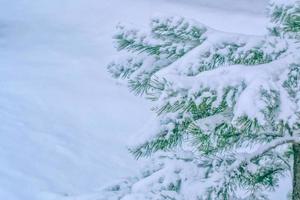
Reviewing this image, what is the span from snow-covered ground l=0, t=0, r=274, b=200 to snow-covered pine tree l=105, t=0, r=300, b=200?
0.57 ft

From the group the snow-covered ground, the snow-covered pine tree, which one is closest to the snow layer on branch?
the snow-covered pine tree

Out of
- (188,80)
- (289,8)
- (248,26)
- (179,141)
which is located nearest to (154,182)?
(179,141)

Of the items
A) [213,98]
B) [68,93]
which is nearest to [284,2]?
[213,98]

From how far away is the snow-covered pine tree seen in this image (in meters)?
1.46

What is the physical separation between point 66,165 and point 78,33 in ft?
21.5

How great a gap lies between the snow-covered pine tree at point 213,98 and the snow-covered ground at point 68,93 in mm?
175

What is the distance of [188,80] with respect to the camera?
1513 mm

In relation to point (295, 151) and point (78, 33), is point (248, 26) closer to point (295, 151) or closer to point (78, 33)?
point (78, 33)

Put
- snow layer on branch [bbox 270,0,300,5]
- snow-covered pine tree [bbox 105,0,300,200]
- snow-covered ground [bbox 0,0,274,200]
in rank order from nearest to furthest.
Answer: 1. snow-covered pine tree [bbox 105,0,300,200]
2. snow layer on branch [bbox 270,0,300,5]
3. snow-covered ground [bbox 0,0,274,200]

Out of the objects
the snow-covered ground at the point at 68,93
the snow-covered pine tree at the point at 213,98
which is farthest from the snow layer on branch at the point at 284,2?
the snow-covered ground at the point at 68,93

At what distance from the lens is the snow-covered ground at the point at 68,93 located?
547 cm

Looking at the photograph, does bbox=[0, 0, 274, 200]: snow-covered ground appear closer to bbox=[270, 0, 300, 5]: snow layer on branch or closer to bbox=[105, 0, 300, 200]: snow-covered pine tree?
bbox=[105, 0, 300, 200]: snow-covered pine tree

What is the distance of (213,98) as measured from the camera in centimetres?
152

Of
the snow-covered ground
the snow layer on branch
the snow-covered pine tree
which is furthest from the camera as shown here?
the snow-covered ground
